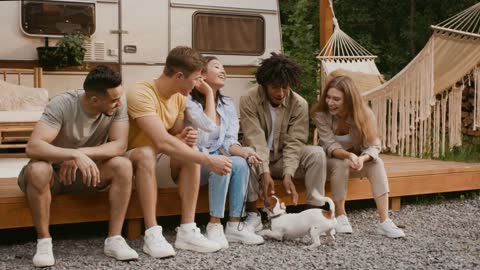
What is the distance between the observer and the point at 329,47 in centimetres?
584

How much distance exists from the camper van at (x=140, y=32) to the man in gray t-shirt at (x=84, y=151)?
264cm

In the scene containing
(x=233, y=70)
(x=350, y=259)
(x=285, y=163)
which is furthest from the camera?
(x=233, y=70)

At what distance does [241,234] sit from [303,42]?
4.35 m

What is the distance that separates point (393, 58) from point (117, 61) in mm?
4135

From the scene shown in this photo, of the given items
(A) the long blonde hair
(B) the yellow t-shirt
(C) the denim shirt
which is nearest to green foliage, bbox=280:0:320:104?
(A) the long blonde hair

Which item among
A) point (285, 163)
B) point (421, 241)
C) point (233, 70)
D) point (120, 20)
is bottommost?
point (421, 241)

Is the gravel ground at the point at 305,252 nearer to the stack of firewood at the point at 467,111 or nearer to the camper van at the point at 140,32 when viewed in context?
the camper van at the point at 140,32

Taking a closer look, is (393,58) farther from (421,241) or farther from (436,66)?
(421,241)

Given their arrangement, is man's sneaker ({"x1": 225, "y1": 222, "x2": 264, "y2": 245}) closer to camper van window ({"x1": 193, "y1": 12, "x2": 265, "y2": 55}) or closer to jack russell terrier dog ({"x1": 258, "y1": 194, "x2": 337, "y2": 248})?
jack russell terrier dog ({"x1": 258, "y1": 194, "x2": 337, "y2": 248})

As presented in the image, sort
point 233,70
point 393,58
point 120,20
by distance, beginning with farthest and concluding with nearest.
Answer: point 393,58
point 233,70
point 120,20

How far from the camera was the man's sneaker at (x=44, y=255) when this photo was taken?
9.11 ft

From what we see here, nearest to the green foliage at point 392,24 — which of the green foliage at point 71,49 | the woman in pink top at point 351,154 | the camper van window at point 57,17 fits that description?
the camper van window at point 57,17

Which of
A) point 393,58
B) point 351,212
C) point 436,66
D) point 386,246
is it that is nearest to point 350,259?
point 386,246

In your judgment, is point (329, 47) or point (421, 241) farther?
point (329, 47)
